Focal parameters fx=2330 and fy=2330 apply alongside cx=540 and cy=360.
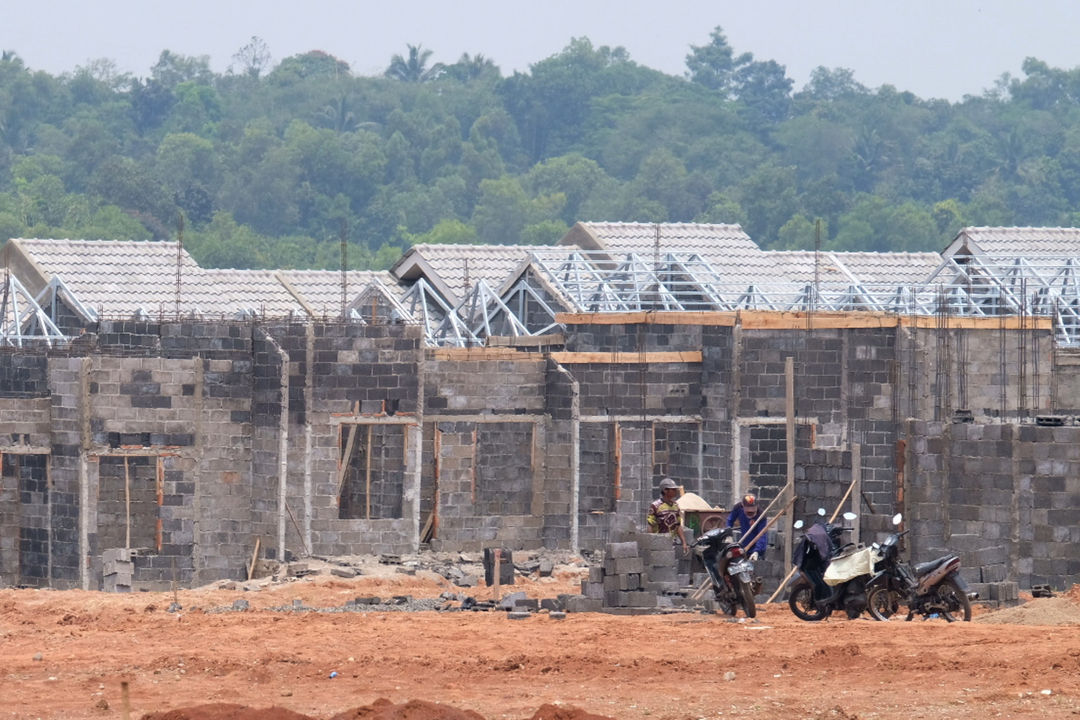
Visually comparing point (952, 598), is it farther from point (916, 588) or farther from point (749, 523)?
point (749, 523)

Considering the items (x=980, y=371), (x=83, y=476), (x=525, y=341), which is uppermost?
(x=525, y=341)

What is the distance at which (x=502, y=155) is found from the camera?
126 metres

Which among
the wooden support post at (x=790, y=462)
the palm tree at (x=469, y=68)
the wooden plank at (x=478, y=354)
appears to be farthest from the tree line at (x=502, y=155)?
the wooden support post at (x=790, y=462)

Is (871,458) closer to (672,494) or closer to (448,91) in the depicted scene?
(672,494)

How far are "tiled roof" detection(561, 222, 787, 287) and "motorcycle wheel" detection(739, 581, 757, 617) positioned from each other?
20355 millimetres

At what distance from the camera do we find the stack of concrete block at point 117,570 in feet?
90.1

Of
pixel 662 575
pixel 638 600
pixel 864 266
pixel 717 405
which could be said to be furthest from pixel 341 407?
pixel 864 266

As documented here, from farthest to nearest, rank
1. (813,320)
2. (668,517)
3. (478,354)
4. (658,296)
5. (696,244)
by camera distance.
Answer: (696,244) → (658,296) → (478,354) → (813,320) → (668,517)

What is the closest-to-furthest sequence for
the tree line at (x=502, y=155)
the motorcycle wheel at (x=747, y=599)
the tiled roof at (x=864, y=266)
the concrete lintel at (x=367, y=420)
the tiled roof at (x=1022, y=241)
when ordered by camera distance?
the motorcycle wheel at (x=747, y=599) → the concrete lintel at (x=367, y=420) → the tiled roof at (x=1022, y=241) → the tiled roof at (x=864, y=266) → the tree line at (x=502, y=155)

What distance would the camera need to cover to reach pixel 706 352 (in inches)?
1236

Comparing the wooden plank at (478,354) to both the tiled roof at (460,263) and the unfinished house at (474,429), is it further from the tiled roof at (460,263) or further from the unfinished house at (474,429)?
the tiled roof at (460,263)

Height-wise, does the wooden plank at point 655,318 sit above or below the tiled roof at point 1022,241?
below

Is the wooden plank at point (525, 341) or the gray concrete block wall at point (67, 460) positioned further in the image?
the wooden plank at point (525, 341)

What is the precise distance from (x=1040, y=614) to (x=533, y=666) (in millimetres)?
5879
